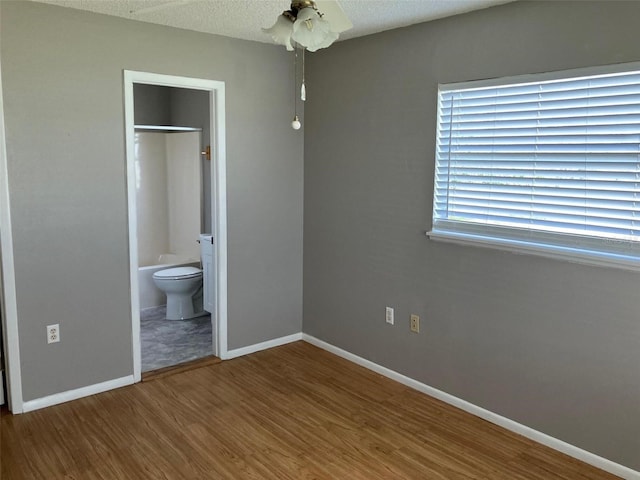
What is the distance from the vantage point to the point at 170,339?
447 centimetres

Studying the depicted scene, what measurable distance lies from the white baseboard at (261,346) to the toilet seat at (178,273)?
108cm

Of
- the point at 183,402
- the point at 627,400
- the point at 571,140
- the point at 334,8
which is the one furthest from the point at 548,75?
the point at 183,402

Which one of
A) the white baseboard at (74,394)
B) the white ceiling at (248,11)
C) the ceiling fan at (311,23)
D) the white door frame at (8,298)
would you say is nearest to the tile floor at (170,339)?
the white baseboard at (74,394)

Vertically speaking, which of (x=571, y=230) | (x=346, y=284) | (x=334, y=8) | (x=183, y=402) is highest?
(x=334, y=8)

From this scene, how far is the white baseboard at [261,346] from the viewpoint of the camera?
4082mm

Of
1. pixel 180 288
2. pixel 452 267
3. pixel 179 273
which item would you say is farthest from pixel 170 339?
pixel 452 267

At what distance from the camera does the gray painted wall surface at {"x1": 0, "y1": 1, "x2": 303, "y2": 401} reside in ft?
9.85

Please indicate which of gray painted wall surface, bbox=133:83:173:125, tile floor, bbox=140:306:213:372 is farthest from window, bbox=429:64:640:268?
gray painted wall surface, bbox=133:83:173:125

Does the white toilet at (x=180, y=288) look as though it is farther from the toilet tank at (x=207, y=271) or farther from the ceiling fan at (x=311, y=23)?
the ceiling fan at (x=311, y=23)

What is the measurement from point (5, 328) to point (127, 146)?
4.26ft

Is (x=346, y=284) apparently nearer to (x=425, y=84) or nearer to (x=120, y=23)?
(x=425, y=84)

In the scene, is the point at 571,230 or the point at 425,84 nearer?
the point at 571,230

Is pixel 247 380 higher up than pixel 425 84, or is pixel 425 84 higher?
pixel 425 84

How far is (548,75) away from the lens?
106 inches
